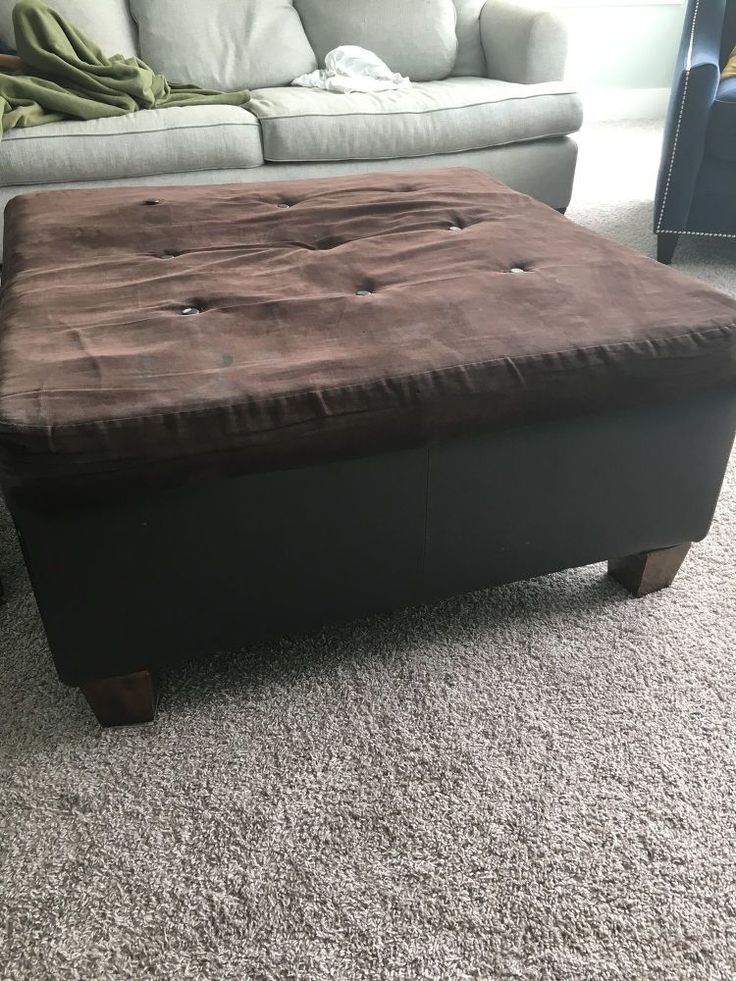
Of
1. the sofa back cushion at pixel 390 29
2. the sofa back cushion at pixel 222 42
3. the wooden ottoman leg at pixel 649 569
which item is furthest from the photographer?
the sofa back cushion at pixel 390 29

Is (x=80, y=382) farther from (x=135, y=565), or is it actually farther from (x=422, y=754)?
(x=422, y=754)

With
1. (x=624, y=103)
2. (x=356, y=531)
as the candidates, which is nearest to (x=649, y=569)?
(x=356, y=531)

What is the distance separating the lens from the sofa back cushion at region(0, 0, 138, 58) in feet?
7.87

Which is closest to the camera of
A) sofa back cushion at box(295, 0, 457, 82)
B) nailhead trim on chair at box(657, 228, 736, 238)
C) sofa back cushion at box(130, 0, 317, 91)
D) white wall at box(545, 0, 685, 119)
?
nailhead trim on chair at box(657, 228, 736, 238)

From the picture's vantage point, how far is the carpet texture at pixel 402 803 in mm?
777

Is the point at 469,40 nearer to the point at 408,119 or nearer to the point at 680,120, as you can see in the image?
the point at 408,119

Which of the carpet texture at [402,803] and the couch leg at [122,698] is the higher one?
the couch leg at [122,698]

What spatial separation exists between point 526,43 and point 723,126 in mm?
771

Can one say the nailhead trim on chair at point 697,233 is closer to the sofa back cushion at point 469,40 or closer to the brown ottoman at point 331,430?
the sofa back cushion at point 469,40

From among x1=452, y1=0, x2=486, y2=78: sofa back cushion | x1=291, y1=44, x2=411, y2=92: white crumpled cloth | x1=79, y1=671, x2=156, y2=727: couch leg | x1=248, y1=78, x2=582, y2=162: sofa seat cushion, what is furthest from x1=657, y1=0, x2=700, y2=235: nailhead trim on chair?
x1=79, y1=671, x2=156, y2=727: couch leg

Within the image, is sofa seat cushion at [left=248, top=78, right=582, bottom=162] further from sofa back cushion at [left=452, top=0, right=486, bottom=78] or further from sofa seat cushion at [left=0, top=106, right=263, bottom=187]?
sofa back cushion at [left=452, top=0, right=486, bottom=78]

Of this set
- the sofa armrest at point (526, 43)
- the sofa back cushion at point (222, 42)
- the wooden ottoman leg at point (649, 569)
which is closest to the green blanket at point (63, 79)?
the sofa back cushion at point (222, 42)

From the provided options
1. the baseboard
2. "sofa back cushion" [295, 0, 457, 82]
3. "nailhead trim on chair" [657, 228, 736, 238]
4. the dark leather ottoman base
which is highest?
"sofa back cushion" [295, 0, 457, 82]

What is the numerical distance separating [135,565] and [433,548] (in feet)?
1.20
